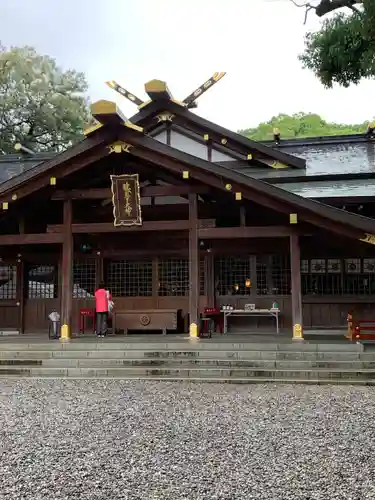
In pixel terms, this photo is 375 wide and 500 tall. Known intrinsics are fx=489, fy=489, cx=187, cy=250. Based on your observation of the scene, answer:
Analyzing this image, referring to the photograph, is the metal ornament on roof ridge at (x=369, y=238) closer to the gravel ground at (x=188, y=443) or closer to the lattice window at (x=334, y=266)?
the lattice window at (x=334, y=266)

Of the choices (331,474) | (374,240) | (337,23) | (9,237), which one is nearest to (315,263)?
(374,240)

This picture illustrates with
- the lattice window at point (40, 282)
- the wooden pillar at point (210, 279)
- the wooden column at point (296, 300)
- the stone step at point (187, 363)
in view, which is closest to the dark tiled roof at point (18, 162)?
the lattice window at point (40, 282)

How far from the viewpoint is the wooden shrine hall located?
10547mm

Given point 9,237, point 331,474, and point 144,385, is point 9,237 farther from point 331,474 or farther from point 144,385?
point 331,474

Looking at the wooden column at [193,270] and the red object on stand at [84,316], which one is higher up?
the wooden column at [193,270]

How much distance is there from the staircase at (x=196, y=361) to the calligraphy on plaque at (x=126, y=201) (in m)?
2.77

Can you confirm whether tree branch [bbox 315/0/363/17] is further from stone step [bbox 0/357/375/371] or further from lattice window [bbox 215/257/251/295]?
lattice window [bbox 215/257/251/295]

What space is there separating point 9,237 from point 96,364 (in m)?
4.13

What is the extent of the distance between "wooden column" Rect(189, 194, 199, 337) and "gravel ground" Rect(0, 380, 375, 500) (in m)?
2.89

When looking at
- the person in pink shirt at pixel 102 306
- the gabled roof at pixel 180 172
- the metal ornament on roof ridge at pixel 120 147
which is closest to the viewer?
the gabled roof at pixel 180 172

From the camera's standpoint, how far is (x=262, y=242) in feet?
40.9

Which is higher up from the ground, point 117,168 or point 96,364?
point 117,168

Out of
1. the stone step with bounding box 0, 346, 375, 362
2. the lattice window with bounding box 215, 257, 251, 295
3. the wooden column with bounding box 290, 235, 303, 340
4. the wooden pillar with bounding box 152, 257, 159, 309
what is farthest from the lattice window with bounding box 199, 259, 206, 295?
the stone step with bounding box 0, 346, 375, 362

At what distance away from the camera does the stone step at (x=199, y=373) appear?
331 inches
